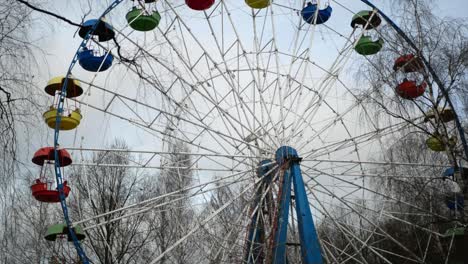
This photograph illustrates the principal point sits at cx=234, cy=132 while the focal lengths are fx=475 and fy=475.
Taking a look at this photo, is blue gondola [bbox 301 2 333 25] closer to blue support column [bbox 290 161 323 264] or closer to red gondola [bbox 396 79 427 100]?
red gondola [bbox 396 79 427 100]

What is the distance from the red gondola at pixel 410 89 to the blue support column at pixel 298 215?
242 centimetres

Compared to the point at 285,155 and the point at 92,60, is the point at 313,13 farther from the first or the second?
the point at 92,60

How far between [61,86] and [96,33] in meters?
1.33

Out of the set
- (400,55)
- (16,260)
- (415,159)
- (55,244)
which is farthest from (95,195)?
(400,55)

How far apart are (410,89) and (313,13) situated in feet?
10.6

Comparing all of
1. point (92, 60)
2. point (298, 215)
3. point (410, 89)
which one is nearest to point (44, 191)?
point (92, 60)

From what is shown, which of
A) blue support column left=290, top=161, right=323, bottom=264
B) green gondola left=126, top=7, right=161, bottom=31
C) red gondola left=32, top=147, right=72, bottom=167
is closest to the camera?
blue support column left=290, top=161, right=323, bottom=264

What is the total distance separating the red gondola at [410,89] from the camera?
356 inches

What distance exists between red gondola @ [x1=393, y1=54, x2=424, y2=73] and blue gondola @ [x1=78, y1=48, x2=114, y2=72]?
5660mm

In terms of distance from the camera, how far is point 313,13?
1136 centimetres

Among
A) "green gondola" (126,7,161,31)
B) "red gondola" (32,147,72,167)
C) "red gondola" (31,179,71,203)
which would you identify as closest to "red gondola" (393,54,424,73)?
"green gondola" (126,7,161,31)

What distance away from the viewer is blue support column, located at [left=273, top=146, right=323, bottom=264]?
8.24 m

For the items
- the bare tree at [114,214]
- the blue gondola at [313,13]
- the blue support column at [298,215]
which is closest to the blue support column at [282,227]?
the blue support column at [298,215]

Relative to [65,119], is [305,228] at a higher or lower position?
lower
